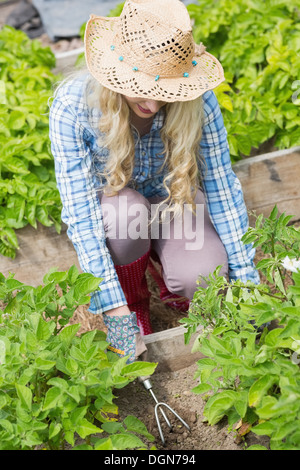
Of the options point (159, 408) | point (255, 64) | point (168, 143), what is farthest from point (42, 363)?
point (255, 64)

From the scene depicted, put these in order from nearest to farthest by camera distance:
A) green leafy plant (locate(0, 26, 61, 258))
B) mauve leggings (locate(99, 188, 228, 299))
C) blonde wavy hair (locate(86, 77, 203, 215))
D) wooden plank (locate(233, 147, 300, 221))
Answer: blonde wavy hair (locate(86, 77, 203, 215)), mauve leggings (locate(99, 188, 228, 299)), green leafy plant (locate(0, 26, 61, 258)), wooden plank (locate(233, 147, 300, 221))

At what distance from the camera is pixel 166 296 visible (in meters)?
2.36

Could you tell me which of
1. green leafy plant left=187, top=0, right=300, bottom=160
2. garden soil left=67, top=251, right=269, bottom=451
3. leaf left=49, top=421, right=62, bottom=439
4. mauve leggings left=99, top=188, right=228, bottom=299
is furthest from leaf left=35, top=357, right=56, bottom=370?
green leafy plant left=187, top=0, right=300, bottom=160

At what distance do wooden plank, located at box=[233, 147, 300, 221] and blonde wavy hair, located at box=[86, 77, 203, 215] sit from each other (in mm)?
492

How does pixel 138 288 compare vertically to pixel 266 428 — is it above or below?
below

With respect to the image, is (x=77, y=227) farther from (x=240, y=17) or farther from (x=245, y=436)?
(x=240, y=17)

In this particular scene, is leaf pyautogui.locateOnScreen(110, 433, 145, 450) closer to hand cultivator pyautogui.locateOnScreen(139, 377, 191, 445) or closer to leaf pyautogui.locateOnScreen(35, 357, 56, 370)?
leaf pyautogui.locateOnScreen(35, 357, 56, 370)

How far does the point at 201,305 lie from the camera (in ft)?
5.39

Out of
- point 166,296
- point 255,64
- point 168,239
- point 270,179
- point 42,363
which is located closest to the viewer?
point 42,363

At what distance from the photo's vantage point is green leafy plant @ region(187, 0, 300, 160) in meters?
2.54

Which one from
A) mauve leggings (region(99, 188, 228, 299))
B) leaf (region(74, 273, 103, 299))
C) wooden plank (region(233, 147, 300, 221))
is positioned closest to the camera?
leaf (region(74, 273, 103, 299))

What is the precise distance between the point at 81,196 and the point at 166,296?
0.63 m

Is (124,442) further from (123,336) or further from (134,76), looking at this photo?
(134,76)

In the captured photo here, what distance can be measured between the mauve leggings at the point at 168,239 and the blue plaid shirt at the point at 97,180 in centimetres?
7
